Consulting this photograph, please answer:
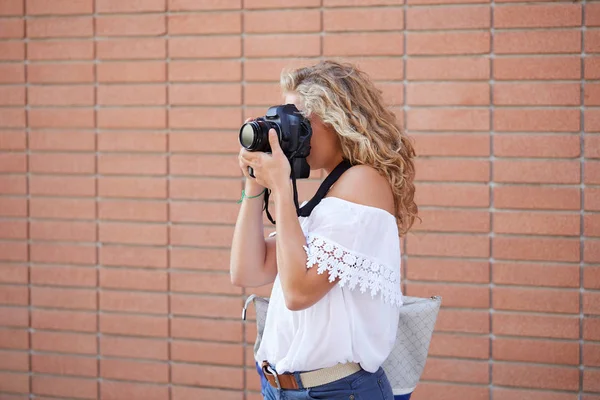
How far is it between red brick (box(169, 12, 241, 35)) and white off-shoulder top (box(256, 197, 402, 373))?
1.62 metres

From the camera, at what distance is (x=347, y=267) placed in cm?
183

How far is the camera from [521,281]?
123 inches

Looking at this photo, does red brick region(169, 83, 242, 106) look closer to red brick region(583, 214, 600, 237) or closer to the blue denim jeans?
red brick region(583, 214, 600, 237)

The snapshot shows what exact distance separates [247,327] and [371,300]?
1536 mm

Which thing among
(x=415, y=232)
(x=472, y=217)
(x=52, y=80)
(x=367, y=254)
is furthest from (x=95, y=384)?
(x=367, y=254)

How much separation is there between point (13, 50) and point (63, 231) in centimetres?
87

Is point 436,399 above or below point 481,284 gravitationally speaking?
below

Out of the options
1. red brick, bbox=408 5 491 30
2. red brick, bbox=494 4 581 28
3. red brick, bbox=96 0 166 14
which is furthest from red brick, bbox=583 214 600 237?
red brick, bbox=96 0 166 14

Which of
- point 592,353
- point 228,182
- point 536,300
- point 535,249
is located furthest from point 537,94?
point 228,182

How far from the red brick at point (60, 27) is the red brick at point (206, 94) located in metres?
0.49

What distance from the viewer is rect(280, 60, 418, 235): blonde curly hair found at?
1938mm

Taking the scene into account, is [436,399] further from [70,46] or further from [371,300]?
[70,46]

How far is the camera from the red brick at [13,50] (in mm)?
3580

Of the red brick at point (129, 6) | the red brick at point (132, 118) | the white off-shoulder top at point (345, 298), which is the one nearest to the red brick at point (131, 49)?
the red brick at point (129, 6)
